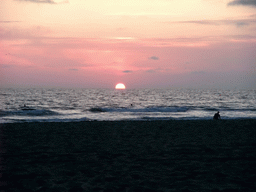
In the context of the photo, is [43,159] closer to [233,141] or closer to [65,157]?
[65,157]

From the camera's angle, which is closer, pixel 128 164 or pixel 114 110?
pixel 128 164

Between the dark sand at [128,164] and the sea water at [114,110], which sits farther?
the sea water at [114,110]

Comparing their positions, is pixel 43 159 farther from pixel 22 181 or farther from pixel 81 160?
pixel 22 181

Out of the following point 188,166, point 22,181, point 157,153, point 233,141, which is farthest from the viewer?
point 233,141

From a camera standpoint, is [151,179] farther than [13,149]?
No

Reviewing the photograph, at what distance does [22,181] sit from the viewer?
27.2 feet

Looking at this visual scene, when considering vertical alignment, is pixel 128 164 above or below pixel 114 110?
above

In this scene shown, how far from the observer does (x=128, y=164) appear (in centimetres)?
1040

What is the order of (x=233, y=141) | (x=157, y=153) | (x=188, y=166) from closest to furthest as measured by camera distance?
(x=188, y=166) < (x=157, y=153) < (x=233, y=141)

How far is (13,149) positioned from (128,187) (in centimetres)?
734

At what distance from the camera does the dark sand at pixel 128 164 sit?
7.99 metres

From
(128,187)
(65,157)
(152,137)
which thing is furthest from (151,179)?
(152,137)

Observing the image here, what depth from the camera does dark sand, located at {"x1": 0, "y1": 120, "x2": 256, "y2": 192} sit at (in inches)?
314

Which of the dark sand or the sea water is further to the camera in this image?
the sea water
